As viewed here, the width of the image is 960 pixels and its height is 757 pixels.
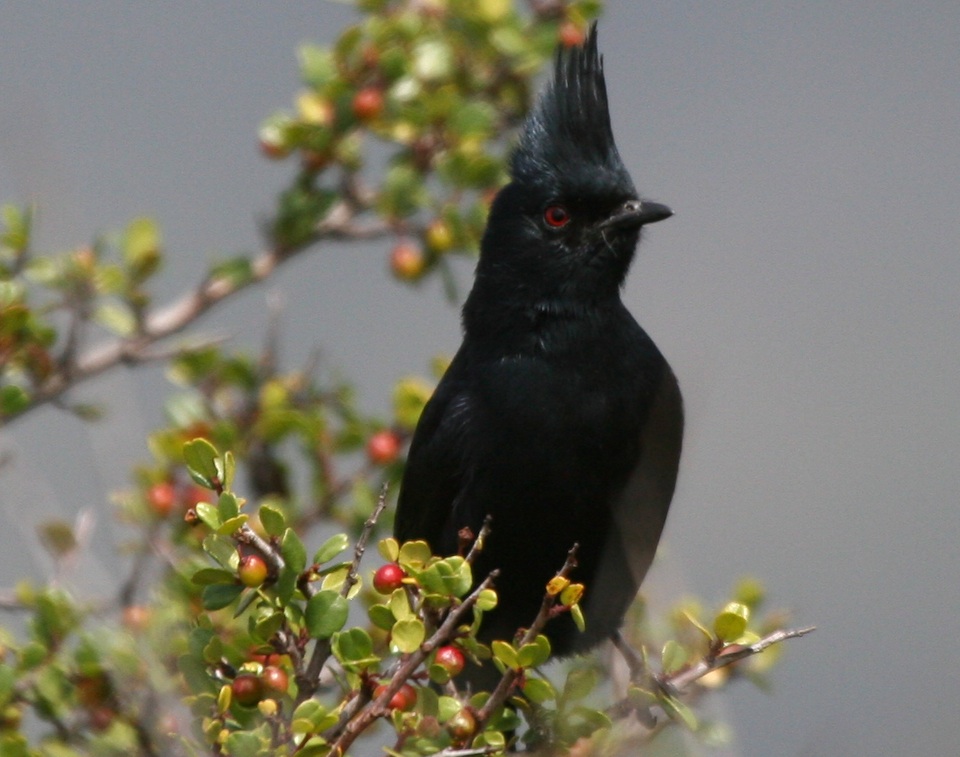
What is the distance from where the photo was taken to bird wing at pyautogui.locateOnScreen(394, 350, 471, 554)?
13.4 ft

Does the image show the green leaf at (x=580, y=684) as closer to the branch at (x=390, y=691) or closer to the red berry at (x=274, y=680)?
the branch at (x=390, y=691)

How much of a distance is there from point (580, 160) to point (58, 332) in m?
1.63

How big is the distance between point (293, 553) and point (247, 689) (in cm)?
31

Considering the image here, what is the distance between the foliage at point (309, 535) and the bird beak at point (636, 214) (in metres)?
0.46

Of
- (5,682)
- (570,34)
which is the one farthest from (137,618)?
(570,34)

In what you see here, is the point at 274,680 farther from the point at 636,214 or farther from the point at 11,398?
the point at 636,214

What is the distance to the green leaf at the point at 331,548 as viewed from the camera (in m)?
2.54

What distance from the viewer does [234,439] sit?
4117 millimetres

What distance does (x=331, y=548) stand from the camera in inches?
100

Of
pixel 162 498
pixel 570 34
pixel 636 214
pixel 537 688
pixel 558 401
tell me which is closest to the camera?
pixel 537 688

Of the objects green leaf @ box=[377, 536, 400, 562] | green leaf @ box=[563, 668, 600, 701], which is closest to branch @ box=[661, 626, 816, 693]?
green leaf @ box=[563, 668, 600, 701]

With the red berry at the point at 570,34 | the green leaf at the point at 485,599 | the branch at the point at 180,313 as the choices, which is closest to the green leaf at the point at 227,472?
the green leaf at the point at 485,599

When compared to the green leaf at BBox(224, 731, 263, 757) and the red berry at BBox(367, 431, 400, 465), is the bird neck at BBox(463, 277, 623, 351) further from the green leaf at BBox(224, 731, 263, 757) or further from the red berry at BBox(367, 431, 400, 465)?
the green leaf at BBox(224, 731, 263, 757)

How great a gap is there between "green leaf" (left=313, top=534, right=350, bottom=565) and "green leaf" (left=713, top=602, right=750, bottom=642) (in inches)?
30.0
